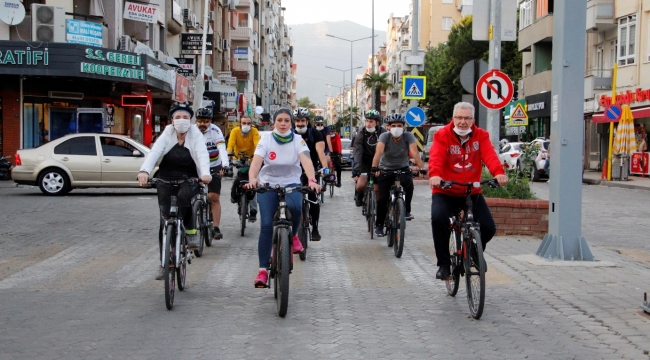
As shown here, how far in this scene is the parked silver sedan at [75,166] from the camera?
19969 millimetres

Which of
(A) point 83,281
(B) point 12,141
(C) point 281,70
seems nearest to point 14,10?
(B) point 12,141

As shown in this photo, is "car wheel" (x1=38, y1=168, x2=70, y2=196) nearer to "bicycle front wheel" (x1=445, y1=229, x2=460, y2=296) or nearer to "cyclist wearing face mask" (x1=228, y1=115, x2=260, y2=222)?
"cyclist wearing face mask" (x1=228, y1=115, x2=260, y2=222)

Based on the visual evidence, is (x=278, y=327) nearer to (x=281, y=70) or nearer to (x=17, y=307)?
(x=17, y=307)

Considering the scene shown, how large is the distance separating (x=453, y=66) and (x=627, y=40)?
30.9m

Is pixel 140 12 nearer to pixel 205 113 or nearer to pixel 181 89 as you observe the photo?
pixel 181 89

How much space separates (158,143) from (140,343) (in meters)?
2.47

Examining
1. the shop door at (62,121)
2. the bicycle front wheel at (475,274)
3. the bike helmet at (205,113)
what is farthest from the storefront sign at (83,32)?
the bicycle front wheel at (475,274)

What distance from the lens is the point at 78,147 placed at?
66.1ft

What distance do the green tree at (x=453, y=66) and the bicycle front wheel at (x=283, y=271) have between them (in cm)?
5250

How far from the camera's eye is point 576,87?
947 cm

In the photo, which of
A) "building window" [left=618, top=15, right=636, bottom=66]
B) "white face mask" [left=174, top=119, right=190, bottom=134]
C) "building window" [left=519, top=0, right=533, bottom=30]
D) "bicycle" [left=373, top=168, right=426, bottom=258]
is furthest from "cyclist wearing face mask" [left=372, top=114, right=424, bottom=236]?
"building window" [left=519, top=0, right=533, bottom=30]

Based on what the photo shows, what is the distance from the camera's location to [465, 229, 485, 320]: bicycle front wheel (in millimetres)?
6367

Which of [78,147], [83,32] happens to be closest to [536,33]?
[83,32]

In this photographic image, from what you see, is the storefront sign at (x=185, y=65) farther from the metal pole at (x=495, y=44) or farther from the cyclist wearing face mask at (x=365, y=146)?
the cyclist wearing face mask at (x=365, y=146)
